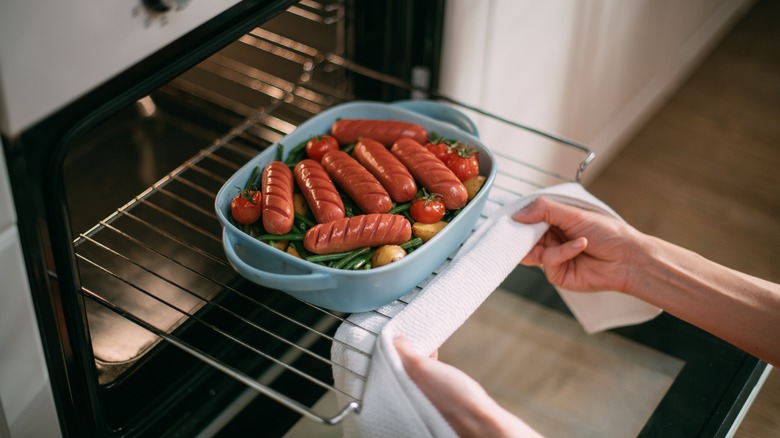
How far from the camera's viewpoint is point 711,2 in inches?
88.8

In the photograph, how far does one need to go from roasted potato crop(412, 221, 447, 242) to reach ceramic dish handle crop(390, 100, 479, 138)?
0.72ft

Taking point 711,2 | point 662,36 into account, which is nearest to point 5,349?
Answer: point 662,36

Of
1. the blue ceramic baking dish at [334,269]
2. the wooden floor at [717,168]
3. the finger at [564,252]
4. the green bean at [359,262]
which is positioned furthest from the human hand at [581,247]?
the wooden floor at [717,168]

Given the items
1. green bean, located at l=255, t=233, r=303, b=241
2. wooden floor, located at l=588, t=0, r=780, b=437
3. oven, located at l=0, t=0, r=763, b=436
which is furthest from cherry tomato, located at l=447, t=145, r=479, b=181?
wooden floor, located at l=588, t=0, r=780, b=437

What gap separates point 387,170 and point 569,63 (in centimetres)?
81

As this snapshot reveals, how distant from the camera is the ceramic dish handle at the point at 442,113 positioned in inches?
42.9

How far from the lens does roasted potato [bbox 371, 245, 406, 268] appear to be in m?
0.85

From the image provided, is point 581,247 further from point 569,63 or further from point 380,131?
point 569,63

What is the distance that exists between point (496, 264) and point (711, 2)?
5.47ft

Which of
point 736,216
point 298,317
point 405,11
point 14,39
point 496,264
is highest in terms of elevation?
point 14,39

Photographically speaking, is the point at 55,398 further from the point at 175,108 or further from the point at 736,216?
the point at 736,216

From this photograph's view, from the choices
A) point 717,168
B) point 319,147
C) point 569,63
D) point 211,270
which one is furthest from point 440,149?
point 717,168

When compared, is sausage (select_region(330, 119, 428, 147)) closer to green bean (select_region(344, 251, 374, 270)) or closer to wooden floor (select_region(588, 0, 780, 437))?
green bean (select_region(344, 251, 374, 270))

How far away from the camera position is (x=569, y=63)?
1.62 metres
